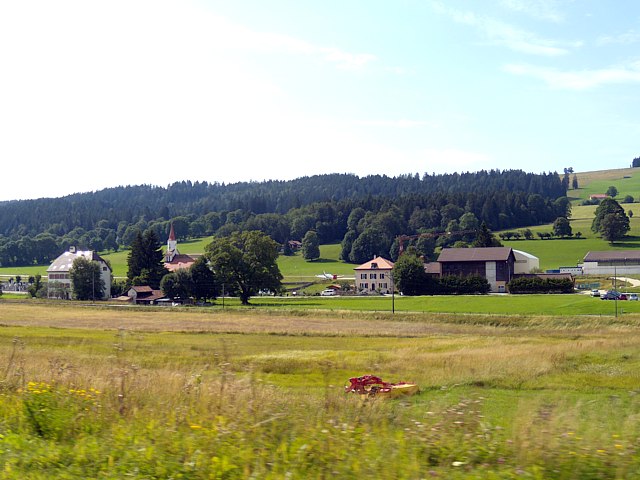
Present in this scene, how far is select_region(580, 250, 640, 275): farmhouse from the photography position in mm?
125906

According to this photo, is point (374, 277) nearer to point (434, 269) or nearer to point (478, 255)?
point (434, 269)

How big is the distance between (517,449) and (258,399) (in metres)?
3.85

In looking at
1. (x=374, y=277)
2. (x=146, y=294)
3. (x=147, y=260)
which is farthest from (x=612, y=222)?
(x=146, y=294)

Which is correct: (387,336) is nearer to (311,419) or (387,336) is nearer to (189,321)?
(189,321)

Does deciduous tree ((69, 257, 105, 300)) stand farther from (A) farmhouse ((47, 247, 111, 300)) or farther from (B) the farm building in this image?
(B) the farm building

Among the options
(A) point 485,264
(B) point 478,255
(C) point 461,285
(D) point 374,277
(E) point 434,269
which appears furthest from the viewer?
(D) point 374,277

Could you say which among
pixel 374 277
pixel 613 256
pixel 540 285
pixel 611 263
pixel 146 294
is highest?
pixel 613 256

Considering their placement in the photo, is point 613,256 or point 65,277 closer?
point 613,256

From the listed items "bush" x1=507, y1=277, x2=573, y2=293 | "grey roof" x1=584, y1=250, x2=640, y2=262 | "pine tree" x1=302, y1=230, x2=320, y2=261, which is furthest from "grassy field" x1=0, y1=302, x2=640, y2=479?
"pine tree" x1=302, y1=230, x2=320, y2=261

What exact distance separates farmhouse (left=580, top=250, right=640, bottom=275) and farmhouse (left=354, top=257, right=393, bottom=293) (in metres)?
37.4

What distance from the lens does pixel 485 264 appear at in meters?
118

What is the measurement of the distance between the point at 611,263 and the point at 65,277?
348ft

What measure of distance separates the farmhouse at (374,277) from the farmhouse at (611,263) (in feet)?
123

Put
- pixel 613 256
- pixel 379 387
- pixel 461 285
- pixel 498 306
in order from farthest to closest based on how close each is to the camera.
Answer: pixel 613 256 < pixel 461 285 < pixel 498 306 < pixel 379 387
